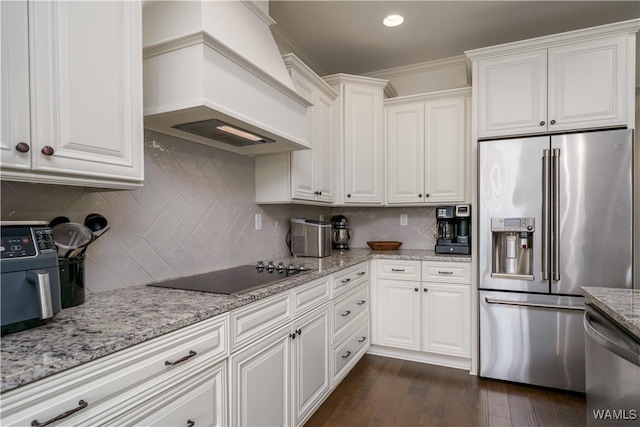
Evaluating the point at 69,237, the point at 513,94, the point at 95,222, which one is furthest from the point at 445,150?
the point at 69,237

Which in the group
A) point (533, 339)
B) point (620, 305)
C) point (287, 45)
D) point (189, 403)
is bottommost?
point (533, 339)

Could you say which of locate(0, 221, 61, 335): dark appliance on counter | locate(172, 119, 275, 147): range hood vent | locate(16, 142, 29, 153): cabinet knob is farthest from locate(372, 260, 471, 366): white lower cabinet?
locate(16, 142, 29, 153): cabinet knob

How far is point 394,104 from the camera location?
3.31 meters

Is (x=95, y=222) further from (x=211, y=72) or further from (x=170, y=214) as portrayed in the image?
(x=211, y=72)

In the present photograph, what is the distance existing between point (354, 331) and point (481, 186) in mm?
1483

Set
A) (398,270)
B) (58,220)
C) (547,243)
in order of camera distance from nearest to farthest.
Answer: (58,220) → (547,243) → (398,270)

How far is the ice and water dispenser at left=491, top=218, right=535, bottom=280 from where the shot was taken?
2476 millimetres

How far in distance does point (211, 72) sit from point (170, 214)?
2.65 feet

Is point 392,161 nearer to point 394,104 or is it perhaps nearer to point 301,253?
point 394,104

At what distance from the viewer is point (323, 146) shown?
290 centimetres

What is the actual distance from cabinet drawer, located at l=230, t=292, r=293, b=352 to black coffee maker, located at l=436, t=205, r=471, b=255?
178cm

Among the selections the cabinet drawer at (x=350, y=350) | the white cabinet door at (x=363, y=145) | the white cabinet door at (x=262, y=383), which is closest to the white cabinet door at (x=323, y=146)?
the white cabinet door at (x=363, y=145)

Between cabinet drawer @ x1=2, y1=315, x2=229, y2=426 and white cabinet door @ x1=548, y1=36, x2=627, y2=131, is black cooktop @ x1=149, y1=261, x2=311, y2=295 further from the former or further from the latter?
white cabinet door @ x1=548, y1=36, x2=627, y2=131

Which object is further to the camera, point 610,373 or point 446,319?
point 446,319
